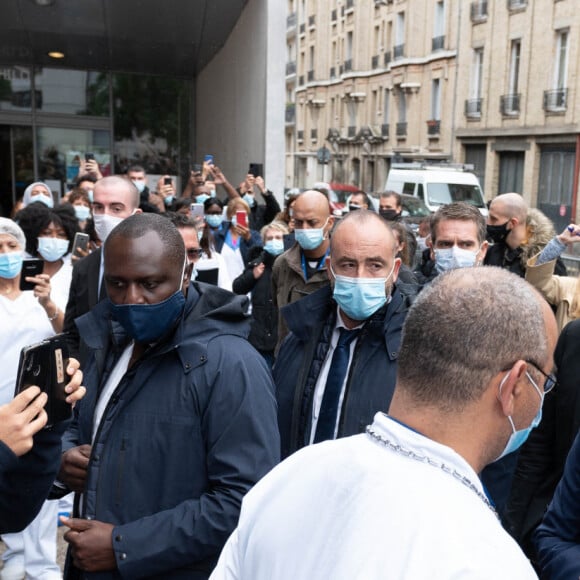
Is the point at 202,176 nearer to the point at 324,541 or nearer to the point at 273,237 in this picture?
the point at 273,237

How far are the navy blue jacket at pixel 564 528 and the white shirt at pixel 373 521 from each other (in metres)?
1.05

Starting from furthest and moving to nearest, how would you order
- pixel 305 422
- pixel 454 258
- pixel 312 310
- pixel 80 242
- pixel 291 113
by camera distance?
1. pixel 291 113
2. pixel 80 242
3. pixel 454 258
4. pixel 312 310
5. pixel 305 422

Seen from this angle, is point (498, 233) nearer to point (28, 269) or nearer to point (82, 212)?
point (28, 269)

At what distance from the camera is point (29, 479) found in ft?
6.61

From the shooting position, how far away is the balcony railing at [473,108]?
34.5 meters

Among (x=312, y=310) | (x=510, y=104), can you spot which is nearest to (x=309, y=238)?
(x=312, y=310)

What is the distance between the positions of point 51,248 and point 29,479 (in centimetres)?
329

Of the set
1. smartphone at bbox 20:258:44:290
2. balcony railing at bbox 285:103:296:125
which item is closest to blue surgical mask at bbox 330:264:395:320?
smartphone at bbox 20:258:44:290

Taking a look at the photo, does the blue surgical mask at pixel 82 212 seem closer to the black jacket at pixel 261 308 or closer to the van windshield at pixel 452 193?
the black jacket at pixel 261 308

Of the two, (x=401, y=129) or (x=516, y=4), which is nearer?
(x=516, y=4)

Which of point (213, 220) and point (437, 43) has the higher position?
point (437, 43)

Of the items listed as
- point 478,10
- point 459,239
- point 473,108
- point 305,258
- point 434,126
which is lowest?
point 305,258

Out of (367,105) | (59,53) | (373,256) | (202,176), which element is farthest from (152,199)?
(367,105)

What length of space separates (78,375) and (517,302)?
4.05ft
